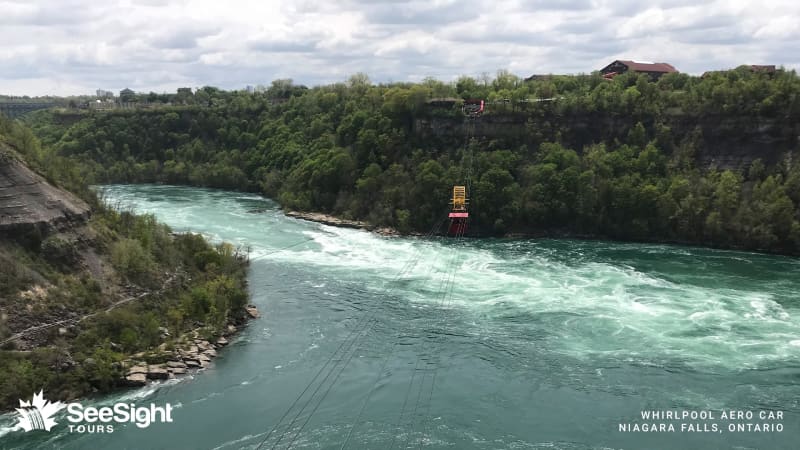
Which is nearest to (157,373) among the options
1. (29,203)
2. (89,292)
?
(89,292)

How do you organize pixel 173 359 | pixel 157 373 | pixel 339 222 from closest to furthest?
pixel 157 373, pixel 173 359, pixel 339 222

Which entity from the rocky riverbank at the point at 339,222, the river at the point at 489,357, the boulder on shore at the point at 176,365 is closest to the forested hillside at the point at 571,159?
the rocky riverbank at the point at 339,222

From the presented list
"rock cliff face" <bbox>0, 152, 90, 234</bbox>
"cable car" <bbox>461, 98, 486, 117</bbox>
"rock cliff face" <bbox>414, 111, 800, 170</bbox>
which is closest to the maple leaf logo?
"rock cliff face" <bbox>0, 152, 90, 234</bbox>

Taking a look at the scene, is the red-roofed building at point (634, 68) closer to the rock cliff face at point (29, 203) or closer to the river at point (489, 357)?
the river at point (489, 357)

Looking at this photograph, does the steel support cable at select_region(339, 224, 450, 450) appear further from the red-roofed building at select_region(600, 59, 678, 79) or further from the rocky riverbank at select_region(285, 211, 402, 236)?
the red-roofed building at select_region(600, 59, 678, 79)

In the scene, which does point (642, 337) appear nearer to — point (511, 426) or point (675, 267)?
point (511, 426)

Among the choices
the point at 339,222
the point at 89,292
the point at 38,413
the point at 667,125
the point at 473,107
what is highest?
the point at 473,107

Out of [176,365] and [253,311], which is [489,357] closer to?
[253,311]
